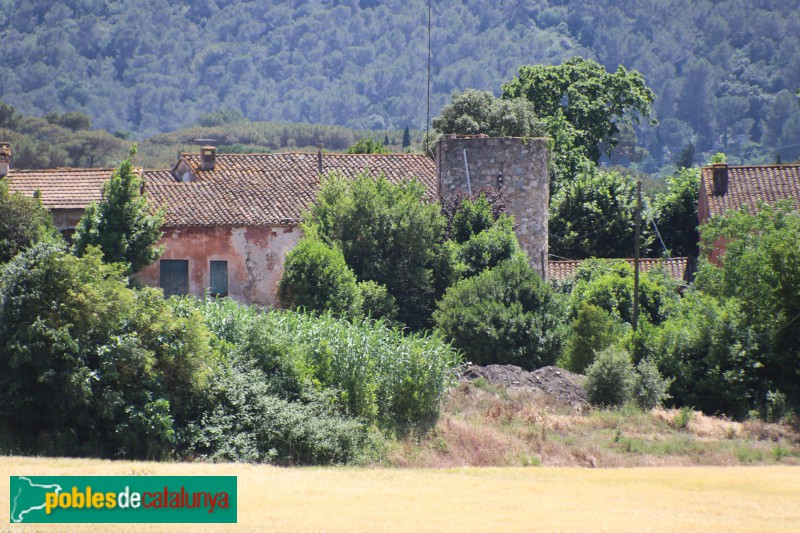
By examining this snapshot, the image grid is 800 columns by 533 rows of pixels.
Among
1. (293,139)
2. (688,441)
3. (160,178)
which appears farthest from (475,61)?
(688,441)

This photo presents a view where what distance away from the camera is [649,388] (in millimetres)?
31203

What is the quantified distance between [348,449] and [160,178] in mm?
21068

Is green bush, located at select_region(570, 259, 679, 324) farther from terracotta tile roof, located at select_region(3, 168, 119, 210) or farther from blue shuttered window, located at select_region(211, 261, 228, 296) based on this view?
terracotta tile roof, located at select_region(3, 168, 119, 210)

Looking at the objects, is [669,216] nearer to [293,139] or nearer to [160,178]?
[160,178]

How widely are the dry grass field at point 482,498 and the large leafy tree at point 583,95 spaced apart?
39.2 metres

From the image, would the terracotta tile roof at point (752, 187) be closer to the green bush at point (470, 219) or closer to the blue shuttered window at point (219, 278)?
the green bush at point (470, 219)

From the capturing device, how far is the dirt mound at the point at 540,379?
3150 cm

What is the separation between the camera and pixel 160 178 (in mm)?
43812

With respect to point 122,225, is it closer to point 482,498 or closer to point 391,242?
point 391,242

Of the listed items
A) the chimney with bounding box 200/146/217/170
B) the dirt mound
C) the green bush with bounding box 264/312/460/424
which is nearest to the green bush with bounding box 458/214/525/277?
the dirt mound

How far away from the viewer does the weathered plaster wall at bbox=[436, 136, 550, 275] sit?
41.1 m

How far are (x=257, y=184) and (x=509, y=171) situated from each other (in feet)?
29.4

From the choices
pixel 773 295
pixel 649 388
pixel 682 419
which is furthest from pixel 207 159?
pixel 682 419

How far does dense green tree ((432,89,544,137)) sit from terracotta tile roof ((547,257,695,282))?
6.12 metres
